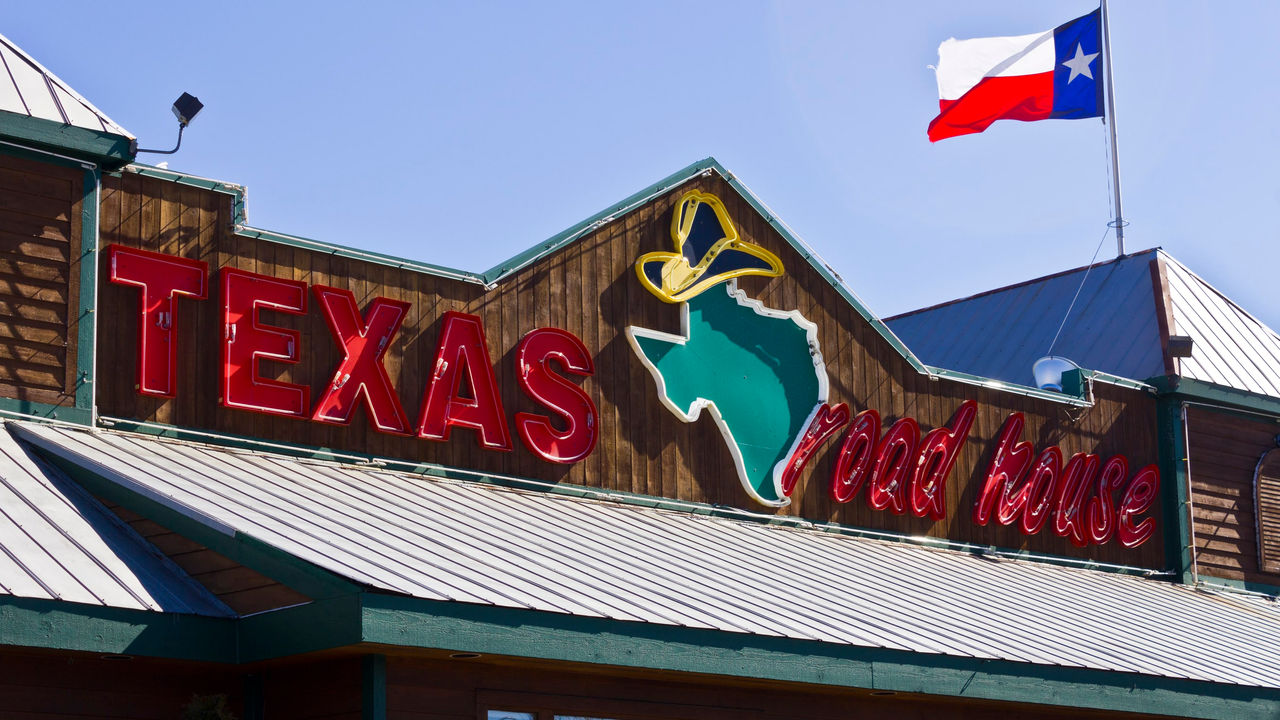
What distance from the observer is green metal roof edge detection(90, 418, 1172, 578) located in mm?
13523

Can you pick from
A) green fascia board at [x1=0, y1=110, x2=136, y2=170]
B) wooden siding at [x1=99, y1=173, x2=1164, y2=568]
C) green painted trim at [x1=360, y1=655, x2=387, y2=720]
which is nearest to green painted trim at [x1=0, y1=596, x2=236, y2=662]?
green painted trim at [x1=360, y1=655, x2=387, y2=720]

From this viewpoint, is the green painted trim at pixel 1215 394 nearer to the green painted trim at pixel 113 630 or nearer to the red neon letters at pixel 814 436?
the red neon letters at pixel 814 436

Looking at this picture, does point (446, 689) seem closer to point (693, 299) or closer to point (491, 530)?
point (491, 530)

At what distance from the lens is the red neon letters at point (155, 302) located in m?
13.2

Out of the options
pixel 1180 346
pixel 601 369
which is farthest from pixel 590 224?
pixel 1180 346

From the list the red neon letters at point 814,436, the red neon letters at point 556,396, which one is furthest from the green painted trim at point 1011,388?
the red neon letters at point 556,396

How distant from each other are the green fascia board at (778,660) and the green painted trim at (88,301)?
14.7 ft

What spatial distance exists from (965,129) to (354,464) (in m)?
12.6

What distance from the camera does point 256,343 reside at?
1399 cm

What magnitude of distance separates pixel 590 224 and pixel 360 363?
330cm

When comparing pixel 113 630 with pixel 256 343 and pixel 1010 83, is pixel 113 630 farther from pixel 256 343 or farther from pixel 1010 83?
pixel 1010 83

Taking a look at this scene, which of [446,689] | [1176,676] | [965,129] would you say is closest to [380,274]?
[446,689]

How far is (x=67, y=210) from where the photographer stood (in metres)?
13.1

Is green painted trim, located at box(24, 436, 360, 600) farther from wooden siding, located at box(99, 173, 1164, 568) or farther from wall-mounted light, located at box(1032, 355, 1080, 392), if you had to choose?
wall-mounted light, located at box(1032, 355, 1080, 392)
